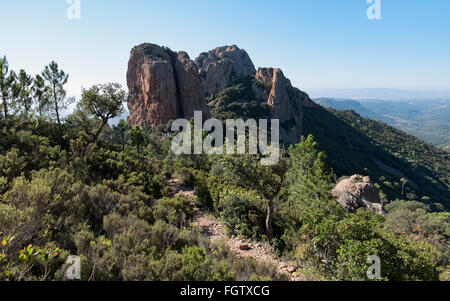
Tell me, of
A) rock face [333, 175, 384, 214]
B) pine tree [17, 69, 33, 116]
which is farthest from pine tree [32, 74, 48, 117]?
rock face [333, 175, 384, 214]

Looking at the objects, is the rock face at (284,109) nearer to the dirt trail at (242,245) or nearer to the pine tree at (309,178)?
the pine tree at (309,178)

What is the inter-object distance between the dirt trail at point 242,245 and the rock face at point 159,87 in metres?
44.8

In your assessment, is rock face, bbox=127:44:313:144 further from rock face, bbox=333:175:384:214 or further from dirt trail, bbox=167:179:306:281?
dirt trail, bbox=167:179:306:281

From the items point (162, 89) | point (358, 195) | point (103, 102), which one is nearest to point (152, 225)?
point (103, 102)

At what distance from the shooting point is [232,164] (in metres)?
7.91

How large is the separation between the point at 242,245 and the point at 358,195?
18.4m

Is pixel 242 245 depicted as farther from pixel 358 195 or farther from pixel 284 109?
pixel 284 109

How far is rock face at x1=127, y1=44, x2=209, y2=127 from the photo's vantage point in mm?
51938

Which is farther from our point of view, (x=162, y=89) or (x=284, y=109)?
(x=284, y=109)

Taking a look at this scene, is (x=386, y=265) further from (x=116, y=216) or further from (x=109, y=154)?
(x=109, y=154)

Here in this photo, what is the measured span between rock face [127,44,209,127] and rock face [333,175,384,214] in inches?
1541

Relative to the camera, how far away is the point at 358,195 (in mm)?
21391

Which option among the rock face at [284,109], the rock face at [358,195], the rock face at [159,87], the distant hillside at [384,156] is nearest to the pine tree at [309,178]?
the rock face at [358,195]
